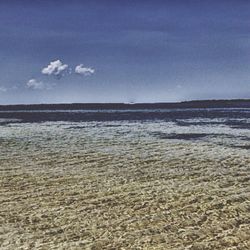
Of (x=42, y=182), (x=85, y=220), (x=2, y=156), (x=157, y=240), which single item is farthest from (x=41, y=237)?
(x=2, y=156)

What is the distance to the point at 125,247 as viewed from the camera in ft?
27.3

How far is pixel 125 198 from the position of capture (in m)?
11.5

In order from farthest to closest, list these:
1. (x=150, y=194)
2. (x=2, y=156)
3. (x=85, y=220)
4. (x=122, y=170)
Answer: (x=2, y=156)
(x=122, y=170)
(x=150, y=194)
(x=85, y=220)

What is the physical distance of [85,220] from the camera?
32.2ft

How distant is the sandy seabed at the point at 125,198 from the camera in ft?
28.7

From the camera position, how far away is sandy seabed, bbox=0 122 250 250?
873cm

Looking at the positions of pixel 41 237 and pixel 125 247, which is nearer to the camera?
pixel 125 247

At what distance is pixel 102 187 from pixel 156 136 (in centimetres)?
1422

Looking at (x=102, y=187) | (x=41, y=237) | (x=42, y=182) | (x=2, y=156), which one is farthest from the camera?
(x=2, y=156)

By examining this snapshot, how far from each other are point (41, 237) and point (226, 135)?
1918 centimetres

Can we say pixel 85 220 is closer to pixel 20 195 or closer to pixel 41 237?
pixel 41 237

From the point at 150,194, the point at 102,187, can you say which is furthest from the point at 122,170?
the point at 150,194

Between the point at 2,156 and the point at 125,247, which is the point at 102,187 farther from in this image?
the point at 2,156

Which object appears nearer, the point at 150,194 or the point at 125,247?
the point at 125,247
